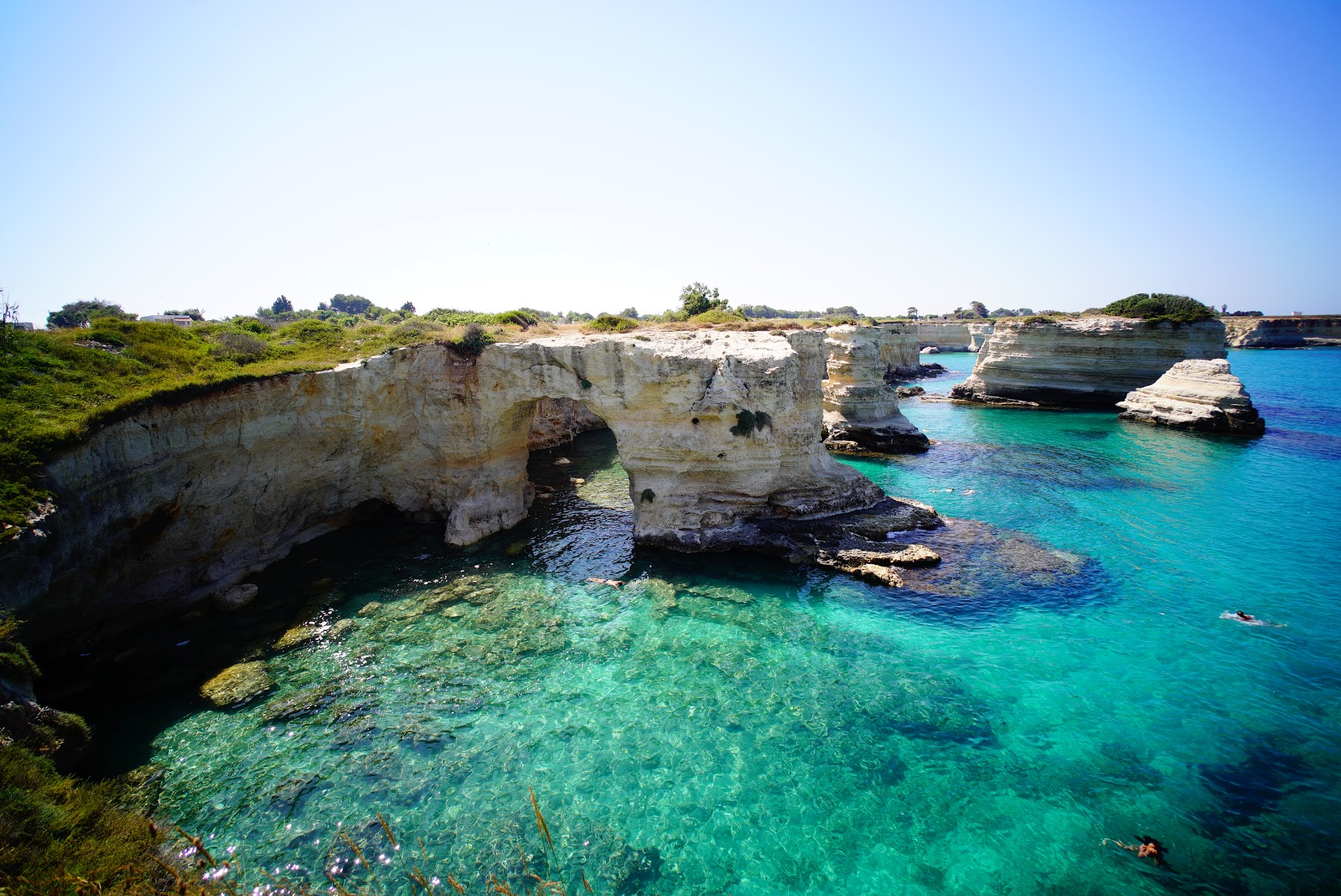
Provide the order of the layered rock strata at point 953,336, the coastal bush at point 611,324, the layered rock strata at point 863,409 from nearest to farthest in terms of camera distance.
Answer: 1. the coastal bush at point 611,324
2. the layered rock strata at point 863,409
3. the layered rock strata at point 953,336

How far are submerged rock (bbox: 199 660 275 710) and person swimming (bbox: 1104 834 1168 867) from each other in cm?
1597

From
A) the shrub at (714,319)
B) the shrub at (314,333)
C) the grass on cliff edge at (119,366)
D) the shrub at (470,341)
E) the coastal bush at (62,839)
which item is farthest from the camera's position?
the shrub at (714,319)

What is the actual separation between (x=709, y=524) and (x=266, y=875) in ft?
43.3

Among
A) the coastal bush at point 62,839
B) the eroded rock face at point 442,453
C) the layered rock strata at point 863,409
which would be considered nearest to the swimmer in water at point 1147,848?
the eroded rock face at point 442,453

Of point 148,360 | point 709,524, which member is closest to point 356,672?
point 709,524

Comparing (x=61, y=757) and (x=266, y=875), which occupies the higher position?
(x=61, y=757)

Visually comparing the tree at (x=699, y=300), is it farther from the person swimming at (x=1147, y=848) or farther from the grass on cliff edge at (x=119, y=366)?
the person swimming at (x=1147, y=848)

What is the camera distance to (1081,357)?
44406mm

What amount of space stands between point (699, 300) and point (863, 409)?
1677 cm

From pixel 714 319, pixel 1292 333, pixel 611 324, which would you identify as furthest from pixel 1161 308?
pixel 1292 333

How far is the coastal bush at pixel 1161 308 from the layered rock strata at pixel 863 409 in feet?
83.8

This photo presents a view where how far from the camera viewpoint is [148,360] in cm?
1647

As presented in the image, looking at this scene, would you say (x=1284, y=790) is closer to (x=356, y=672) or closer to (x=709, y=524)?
(x=709, y=524)

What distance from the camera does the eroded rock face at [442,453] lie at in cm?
1400
